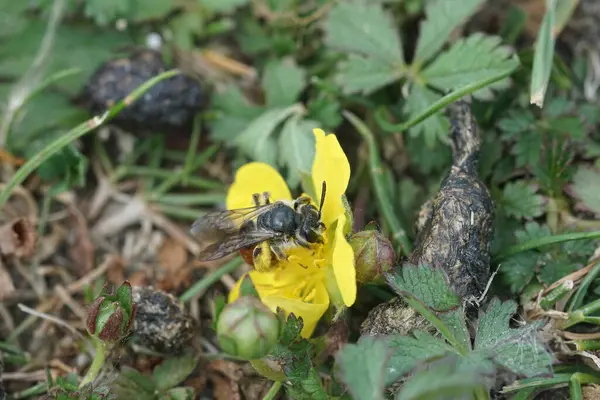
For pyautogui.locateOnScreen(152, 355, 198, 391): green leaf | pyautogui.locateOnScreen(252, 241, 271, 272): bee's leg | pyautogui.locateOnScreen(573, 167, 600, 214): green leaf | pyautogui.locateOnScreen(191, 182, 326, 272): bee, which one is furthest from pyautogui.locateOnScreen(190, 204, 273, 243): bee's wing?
pyautogui.locateOnScreen(573, 167, 600, 214): green leaf

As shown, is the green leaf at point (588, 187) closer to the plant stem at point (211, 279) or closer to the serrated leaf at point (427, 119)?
the serrated leaf at point (427, 119)

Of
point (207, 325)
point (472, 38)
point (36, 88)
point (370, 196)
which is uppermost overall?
point (472, 38)

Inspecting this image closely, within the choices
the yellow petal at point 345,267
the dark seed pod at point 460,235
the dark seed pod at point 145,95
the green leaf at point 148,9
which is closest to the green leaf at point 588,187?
the dark seed pod at point 460,235

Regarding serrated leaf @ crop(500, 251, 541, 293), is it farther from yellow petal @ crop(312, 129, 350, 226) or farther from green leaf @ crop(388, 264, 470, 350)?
yellow petal @ crop(312, 129, 350, 226)

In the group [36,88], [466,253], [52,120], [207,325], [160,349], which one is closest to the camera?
[466,253]

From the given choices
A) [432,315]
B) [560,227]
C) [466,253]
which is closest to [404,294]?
[432,315]

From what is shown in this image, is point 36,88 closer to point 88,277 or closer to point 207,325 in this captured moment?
point 88,277
